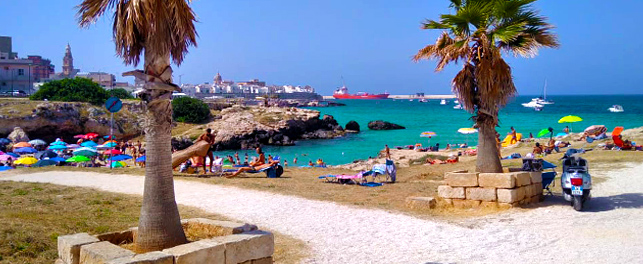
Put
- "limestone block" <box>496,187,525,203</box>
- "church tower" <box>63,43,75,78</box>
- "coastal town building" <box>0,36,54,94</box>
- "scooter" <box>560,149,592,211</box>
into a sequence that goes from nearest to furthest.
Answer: "scooter" <box>560,149,592,211</box>, "limestone block" <box>496,187,525,203</box>, "coastal town building" <box>0,36,54,94</box>, "church tower" <box>63,43,75,78</box>

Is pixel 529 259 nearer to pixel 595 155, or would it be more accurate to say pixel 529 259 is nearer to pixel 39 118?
pixel 595 155

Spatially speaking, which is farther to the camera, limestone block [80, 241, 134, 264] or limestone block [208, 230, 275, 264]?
limestone block [208, 230, 275, 264]

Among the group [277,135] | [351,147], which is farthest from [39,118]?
[351,147]

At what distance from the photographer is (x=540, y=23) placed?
A: 427 inches

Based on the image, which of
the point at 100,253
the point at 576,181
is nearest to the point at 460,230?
the point at 576,181

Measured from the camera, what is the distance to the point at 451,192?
10.8 m

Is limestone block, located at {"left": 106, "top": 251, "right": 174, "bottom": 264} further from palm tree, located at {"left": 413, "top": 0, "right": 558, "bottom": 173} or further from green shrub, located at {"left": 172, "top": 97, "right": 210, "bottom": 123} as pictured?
green shrub, located at {"left": 172, "top": 97, "right": 210, "bottom": 123}

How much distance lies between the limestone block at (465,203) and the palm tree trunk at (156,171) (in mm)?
6515

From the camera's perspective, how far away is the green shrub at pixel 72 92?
5591 cm

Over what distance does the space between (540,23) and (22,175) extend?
16017mm

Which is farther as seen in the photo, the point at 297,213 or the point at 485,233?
the point at 297,213

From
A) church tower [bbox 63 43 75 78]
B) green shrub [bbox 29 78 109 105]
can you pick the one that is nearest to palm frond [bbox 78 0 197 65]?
green shrub [bbox 29 78 109 105]

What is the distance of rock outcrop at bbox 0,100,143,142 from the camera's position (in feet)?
141

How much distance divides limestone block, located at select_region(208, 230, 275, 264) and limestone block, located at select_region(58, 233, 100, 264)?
1.38 meters
